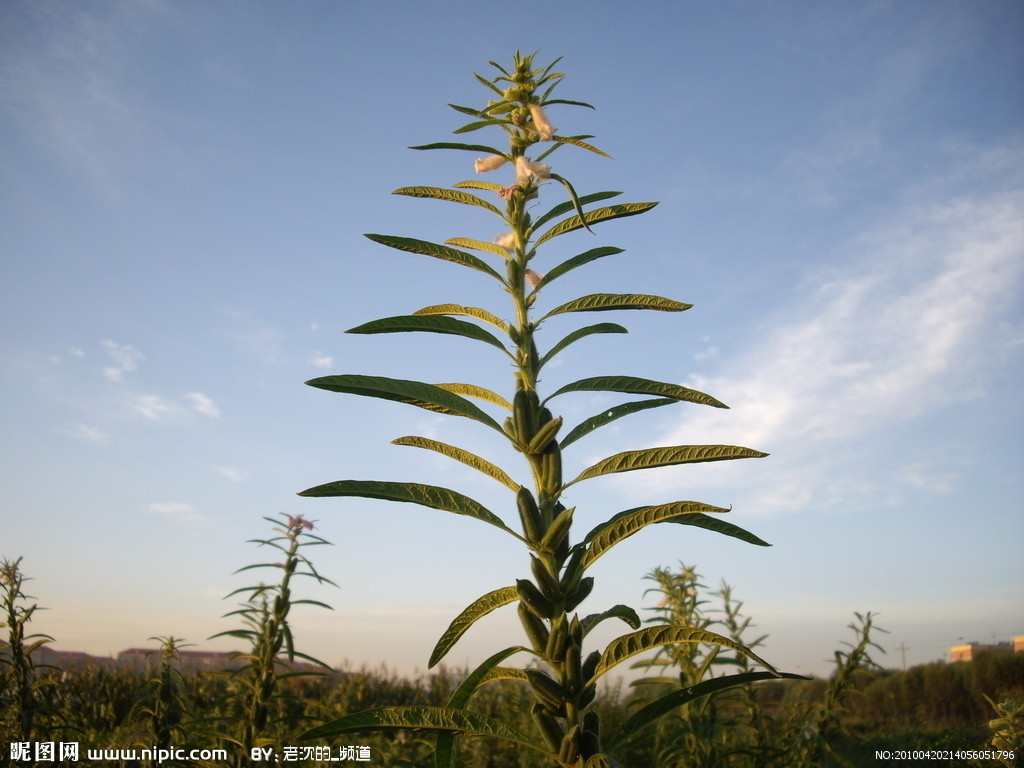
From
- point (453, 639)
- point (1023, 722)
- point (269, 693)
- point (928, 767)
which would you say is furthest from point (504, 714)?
point (453, 639)

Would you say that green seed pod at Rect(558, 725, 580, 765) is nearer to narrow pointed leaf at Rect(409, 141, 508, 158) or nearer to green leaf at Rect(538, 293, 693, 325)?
green leaf at Rect(538, 293, 693, 325)

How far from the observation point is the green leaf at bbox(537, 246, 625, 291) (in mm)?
1832

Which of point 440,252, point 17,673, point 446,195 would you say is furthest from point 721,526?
point 17,673

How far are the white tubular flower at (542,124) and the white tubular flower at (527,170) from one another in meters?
0.09

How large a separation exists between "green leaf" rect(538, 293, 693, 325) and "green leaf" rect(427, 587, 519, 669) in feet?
2.23

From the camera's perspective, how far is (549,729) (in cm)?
137

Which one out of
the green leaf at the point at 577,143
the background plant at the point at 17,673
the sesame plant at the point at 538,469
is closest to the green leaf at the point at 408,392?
the sesame plant at the point at 538,469

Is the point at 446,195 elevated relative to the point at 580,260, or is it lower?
elevated

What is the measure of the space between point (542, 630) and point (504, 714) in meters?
6.12

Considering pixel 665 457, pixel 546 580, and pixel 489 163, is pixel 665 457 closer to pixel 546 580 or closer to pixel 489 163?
pixel 546 580

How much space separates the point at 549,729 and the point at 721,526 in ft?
1.82

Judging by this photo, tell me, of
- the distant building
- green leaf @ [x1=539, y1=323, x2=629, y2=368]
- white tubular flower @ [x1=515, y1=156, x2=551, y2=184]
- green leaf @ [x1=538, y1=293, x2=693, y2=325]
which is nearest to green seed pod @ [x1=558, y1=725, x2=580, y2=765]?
green leaf @ [x1=539, y1=323, x2=629, y2=368]

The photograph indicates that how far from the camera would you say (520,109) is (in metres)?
1.87

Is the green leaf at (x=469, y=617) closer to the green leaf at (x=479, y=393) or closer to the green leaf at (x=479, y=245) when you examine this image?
the green leaf at (x=479, y=393)
